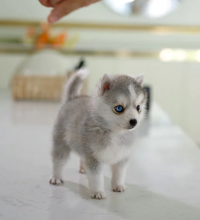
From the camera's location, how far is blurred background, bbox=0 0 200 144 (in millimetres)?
2736

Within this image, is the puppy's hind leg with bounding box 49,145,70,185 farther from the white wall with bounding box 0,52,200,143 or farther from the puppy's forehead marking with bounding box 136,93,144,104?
the white wall with bounding box 0,52,200,143

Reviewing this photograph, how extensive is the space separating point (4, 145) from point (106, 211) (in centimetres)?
62

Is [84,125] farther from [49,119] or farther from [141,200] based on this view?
[49,119]

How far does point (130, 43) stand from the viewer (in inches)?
112

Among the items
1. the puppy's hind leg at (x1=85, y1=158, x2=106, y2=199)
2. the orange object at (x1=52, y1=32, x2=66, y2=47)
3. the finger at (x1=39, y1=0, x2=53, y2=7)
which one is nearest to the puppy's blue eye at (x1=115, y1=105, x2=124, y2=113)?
the puppy's hind leg at (x1=85, y1=158, x2=106, y2=199)

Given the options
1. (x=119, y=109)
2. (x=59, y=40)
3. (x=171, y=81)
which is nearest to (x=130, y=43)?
(x=171, y=81)

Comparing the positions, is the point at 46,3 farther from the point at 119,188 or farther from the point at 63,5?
the point at 119,188

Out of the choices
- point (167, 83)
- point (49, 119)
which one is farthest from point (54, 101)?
point (167, 83)

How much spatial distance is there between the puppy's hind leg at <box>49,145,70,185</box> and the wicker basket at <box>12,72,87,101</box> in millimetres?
1235

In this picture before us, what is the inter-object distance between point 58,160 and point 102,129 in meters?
0.16

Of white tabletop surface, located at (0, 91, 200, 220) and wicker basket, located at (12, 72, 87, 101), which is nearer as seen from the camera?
white tabletop surface, located at (0, 91, 200, 220)

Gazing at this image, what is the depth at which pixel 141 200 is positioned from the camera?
0.85 meters

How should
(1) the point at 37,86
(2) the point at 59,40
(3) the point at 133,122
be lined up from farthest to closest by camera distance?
(2) the point at 59,40
(1) the point at 37,86
(3) the point at 133,122

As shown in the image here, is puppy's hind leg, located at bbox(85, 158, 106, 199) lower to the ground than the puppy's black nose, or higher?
lower
